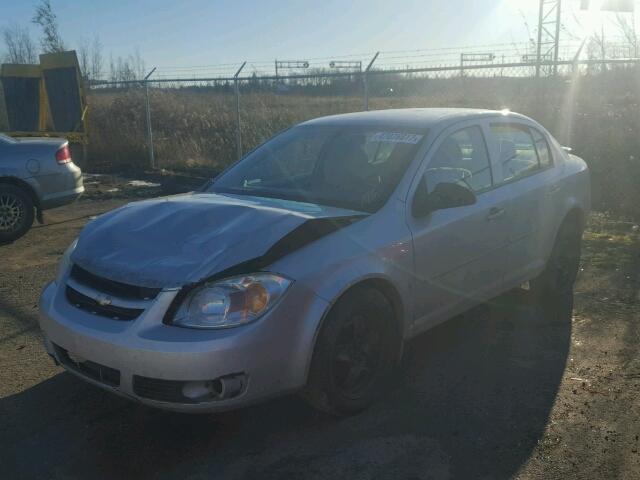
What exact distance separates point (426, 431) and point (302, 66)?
32.8 ft

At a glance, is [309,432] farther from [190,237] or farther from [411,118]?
[411,118]

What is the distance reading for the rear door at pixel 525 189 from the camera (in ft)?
16.1

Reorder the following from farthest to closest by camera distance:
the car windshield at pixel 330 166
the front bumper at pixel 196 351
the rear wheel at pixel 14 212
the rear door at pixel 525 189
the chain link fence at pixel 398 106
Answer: the chain link fence at pixel 398 106
the rear wheel at pixel 14 212
the rear door at pixel 525 189
the car windshield at pixel 330 166
the front bumper at pixel 196 351

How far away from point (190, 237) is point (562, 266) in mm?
3495

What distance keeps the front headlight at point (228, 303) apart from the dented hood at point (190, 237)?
0.09 metres

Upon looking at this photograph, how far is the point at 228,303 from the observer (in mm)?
3240

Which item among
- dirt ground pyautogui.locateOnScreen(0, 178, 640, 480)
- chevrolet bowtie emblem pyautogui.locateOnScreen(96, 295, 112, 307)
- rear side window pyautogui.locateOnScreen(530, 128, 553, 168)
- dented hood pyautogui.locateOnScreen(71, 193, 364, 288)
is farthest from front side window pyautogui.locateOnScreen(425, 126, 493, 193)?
chevrolet bowtie emblem pyautogui.locateOnScreen(96, 295, 112, 307)

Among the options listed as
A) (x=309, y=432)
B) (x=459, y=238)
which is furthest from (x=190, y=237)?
(x=459, y=238)

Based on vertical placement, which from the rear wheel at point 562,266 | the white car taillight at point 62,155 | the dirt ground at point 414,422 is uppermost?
the white car taillight at point 62,155

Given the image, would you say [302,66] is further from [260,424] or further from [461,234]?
[260,424]

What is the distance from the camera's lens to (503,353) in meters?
4.66

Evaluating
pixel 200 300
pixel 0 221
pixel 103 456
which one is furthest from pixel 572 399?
pixel 0 221

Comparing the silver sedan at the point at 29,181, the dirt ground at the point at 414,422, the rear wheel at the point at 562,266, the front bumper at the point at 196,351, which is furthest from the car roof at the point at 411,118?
the silver sedan at the point at 29,181

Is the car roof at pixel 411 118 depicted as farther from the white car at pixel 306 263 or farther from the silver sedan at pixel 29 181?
the silver sedan at pixel 29 181
